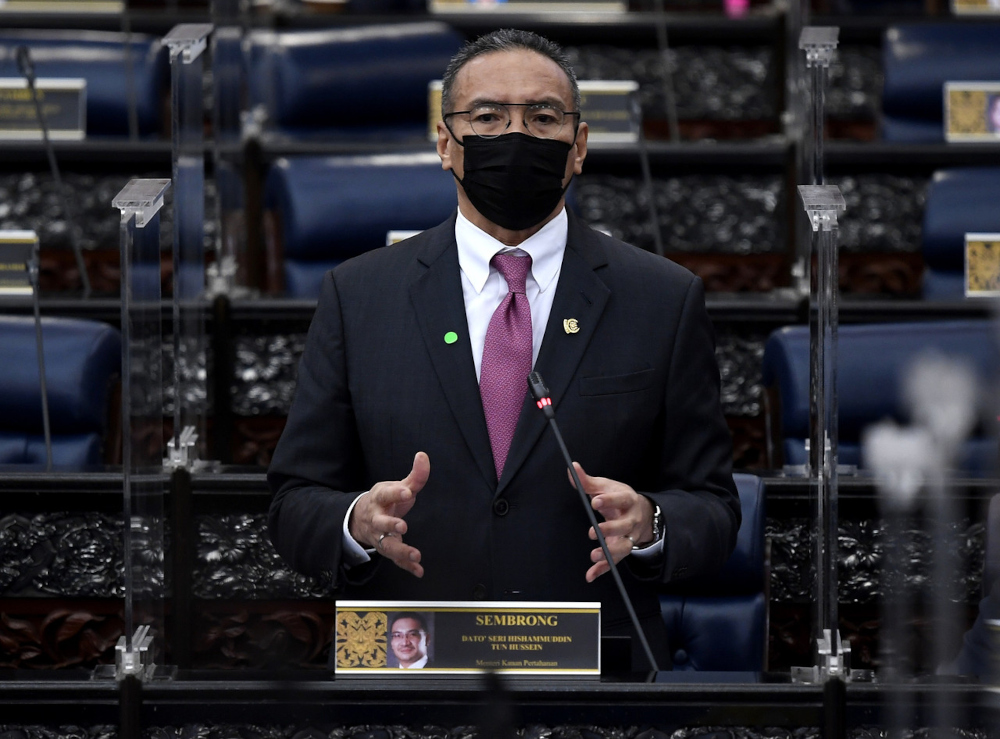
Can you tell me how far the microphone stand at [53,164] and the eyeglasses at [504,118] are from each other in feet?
4.84

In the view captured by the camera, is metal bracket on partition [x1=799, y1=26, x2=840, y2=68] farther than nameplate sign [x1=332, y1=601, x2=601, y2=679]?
Yes

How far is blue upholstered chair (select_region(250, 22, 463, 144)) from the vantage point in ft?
11.7

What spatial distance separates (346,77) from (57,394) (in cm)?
131

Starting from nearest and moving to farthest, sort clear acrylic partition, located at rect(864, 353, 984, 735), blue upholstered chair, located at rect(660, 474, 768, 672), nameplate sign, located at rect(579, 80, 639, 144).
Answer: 1. clear acrylic partition, located at rect(864, 353, 984, 735)
2. blue upholstered chair, located at rect(660, 474, 768, 672)
3. nameplate sign, located at rect(579, 80, 639, 144)

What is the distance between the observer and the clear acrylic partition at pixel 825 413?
175cm

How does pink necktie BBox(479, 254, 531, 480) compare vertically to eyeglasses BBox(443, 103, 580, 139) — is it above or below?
below

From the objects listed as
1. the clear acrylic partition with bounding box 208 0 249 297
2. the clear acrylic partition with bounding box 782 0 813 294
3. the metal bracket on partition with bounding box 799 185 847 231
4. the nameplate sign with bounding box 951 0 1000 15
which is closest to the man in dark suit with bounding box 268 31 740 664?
the metal bracket on partition with bounding box 799 185 847 231

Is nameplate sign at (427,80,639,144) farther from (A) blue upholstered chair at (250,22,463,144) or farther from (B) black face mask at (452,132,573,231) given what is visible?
(B) black face mask at (452,132,573,231)

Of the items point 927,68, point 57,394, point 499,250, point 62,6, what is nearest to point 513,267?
point 499,250

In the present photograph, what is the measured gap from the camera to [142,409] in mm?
1941

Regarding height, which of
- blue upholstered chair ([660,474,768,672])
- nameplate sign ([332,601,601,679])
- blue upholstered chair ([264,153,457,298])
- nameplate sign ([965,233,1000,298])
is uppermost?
blue upholstered chair ([264,153,457,298])

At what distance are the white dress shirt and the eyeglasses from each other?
109 millimetres

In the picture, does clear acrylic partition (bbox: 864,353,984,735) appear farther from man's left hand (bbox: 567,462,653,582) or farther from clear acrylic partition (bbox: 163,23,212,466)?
clear acrylic partition (bbox: 163,23,212,466)

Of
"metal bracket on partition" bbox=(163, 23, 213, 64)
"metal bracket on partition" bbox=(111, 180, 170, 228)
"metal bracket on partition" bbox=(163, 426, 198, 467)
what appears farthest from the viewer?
"metal bracket on partition" bbox=(163, 23, 213, 64)
